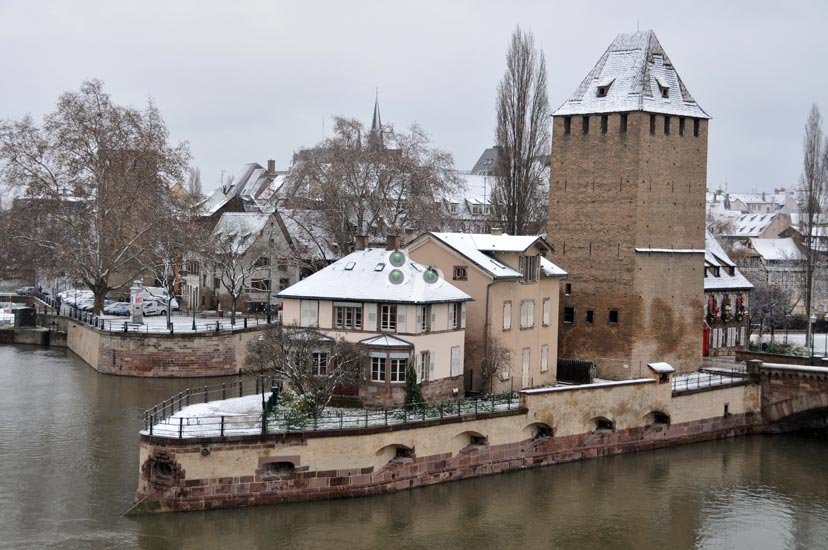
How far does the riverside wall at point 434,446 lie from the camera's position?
3055 centimetres

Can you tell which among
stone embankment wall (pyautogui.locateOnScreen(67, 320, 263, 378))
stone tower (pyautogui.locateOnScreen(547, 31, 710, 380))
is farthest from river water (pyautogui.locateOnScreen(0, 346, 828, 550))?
stone embankment wall (pyautogui.locateOnScreen(67, 320, 263, 378))

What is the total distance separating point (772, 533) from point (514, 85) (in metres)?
34.4

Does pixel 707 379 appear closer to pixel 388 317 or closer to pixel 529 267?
pixel 529 267

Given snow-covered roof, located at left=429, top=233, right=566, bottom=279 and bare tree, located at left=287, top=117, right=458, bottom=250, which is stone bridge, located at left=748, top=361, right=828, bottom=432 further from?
bare tree, located at left=287, top=117, right=458, bottom=250

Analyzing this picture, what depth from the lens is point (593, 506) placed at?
3397 cm

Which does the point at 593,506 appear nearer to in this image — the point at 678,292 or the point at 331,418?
the point at 331,418

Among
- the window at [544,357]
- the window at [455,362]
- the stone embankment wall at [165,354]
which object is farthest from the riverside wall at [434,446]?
the stone embankment wall at [165,354]

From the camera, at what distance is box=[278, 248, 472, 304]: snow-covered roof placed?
38.8 meters

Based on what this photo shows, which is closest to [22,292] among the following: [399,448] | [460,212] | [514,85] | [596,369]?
[460,212]

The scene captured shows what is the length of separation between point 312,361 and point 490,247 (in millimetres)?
10690

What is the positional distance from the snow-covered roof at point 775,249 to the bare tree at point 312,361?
206 ft

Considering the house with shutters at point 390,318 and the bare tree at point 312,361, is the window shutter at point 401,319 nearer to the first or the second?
the house with shutters at point 390,318

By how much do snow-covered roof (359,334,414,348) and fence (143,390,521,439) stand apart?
2370 mm

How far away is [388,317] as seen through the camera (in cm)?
3891
